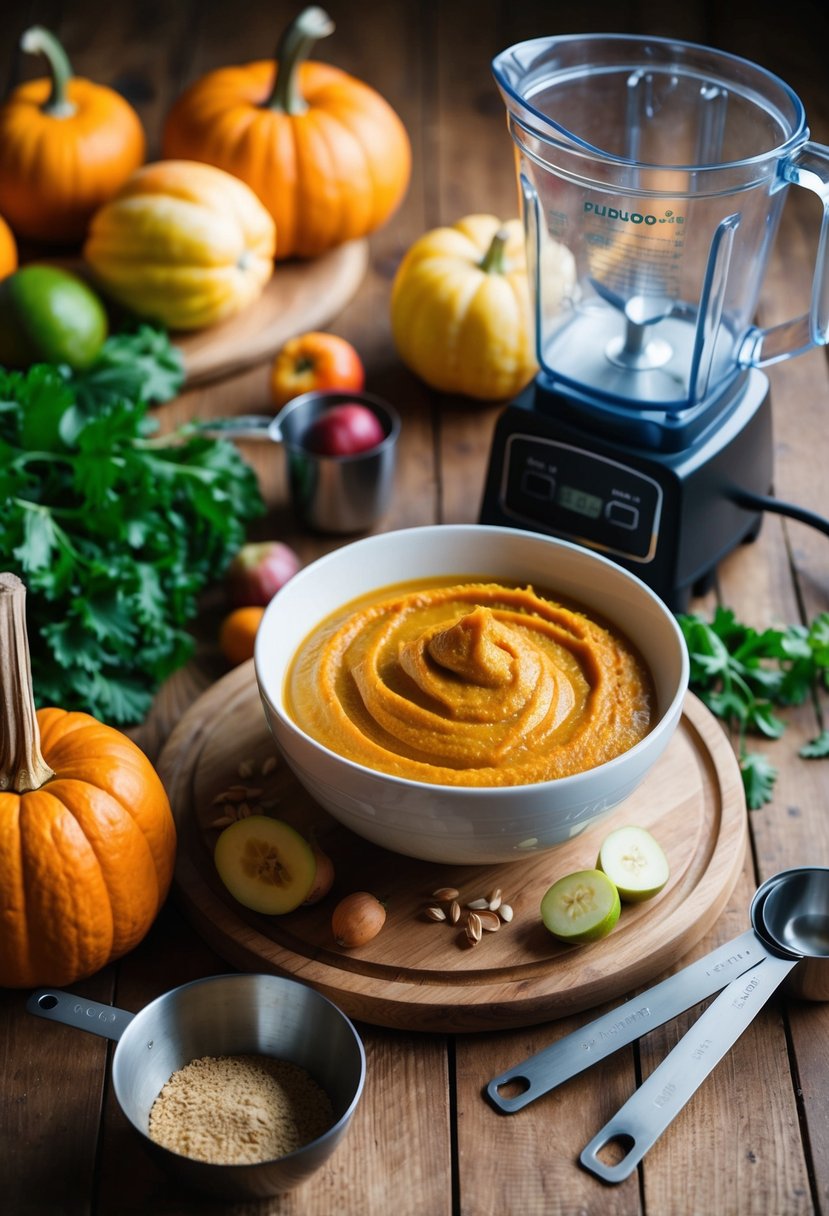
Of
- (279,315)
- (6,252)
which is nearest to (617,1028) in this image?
(279,315)

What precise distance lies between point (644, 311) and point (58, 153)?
53.3 inches

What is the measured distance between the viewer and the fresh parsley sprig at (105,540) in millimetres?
1938

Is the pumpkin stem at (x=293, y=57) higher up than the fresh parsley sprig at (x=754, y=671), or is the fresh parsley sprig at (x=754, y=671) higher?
the pumpkin stem at (x=293, y=57)

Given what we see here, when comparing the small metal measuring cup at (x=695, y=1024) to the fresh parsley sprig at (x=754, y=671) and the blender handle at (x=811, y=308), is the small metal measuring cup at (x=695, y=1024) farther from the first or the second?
the blender handle at (x=811, y=308)

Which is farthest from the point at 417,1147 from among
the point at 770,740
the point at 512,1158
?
the point at 770,740

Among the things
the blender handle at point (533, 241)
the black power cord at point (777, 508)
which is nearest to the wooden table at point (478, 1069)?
the black power cord at point (777, 508)

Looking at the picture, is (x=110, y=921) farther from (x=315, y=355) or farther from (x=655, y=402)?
(x=315, y=355)

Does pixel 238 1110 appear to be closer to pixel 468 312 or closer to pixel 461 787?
pixel 461 787

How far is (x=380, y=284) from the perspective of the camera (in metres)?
2.96

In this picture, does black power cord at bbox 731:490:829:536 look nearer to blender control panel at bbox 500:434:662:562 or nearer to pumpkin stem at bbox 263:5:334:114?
blender control panel at bbox 500:434:662:562

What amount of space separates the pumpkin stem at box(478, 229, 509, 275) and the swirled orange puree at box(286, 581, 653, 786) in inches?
36.8

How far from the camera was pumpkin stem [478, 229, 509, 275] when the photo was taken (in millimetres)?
2482

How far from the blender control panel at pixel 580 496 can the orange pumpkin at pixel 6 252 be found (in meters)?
1.16

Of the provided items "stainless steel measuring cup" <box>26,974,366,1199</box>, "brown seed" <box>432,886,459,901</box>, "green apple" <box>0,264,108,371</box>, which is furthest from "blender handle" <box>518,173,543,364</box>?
"stainless steel measuring cup" <box>26,974,366,1199</box>
